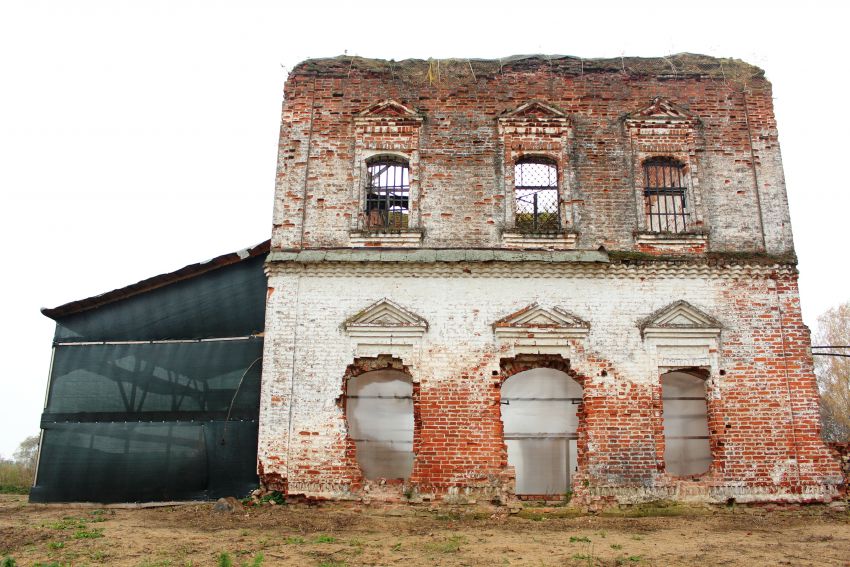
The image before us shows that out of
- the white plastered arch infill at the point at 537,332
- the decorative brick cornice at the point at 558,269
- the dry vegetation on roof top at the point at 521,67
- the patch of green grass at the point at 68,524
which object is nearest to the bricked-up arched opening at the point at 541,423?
the white plastered arch infill at the point at 537,332

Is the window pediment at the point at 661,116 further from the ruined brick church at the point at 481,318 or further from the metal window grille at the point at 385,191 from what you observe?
the metal window grille at the point at 385,191

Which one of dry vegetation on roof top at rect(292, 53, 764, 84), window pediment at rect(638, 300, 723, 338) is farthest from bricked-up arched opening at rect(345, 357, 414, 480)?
dry vegetation on roof top at rect(292, 53, 764, 84)

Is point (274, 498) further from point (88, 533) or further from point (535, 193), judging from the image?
point (535, 193)

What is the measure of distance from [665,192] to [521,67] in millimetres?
3418

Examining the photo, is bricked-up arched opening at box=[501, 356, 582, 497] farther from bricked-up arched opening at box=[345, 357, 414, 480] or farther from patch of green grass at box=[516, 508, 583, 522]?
bricked-up arched opening at box=[345, 357, 414, 480]

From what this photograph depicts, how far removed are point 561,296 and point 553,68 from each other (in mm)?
4336

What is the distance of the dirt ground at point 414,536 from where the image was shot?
7.49 meters

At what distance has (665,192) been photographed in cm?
1163

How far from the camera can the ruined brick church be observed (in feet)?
33.6

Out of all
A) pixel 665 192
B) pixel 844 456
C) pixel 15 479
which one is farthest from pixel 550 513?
pixel 15 479

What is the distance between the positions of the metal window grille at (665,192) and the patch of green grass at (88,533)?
31.0 feet

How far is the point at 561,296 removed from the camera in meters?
10.8

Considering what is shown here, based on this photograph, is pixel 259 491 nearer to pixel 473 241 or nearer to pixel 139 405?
pixel 139 405

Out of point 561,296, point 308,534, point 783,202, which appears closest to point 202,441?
point 308,534
